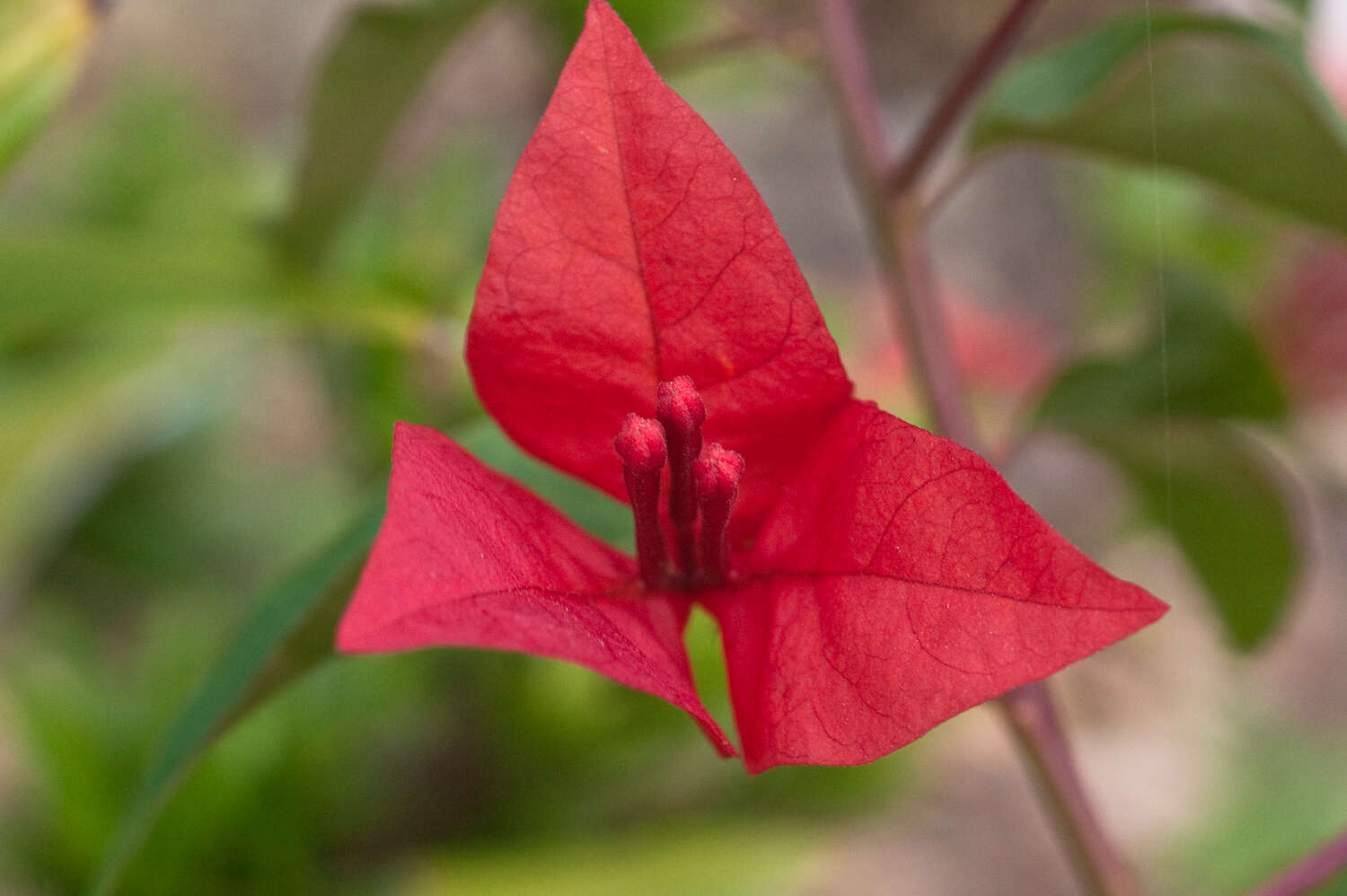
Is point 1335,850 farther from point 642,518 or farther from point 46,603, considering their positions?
point 46,603

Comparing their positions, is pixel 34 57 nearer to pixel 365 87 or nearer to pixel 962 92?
pixel 365 87

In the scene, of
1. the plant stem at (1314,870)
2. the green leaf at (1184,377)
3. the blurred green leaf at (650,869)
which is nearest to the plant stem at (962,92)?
the green leaf at (1184,377)

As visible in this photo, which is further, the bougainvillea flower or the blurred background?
the blurred background

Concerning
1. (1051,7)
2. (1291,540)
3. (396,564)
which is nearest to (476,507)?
(396,564)

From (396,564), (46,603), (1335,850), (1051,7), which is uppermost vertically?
(1051,7)

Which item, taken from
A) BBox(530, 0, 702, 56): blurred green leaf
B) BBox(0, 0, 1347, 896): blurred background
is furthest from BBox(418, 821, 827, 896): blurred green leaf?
BBox(530, 0, 702, 56): blurred green leaf

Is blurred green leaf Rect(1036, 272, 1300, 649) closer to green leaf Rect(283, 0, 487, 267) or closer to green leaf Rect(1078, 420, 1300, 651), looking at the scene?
green leaf Rect(1078, 420, 1300, 651)

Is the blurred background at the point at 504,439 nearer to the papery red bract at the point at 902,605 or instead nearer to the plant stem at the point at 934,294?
the plant stem at the point at 934,294
